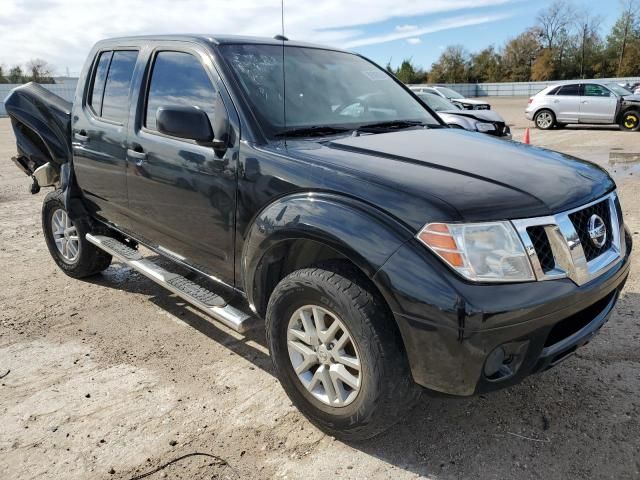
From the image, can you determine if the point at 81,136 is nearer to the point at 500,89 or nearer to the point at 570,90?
the point at 570,90

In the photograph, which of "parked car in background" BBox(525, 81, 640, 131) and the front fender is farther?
"parked car in background" BBox(525, 81, 640, 131)

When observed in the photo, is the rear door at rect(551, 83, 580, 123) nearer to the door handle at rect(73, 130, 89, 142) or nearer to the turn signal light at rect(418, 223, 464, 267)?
the door handle at rect(73, 130, 89, 142)

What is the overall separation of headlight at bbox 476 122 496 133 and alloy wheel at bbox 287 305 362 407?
991cm

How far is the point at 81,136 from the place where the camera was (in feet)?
14.1

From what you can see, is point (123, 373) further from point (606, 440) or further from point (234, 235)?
point (606, 440)

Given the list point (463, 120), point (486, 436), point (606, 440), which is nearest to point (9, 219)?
point (486, 436)

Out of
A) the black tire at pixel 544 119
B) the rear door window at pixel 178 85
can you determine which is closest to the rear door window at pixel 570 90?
the black tire at pixel 544 119

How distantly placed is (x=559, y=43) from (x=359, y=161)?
77092 mm

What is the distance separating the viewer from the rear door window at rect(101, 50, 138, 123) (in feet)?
12.5

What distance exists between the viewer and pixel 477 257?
6.86 feet

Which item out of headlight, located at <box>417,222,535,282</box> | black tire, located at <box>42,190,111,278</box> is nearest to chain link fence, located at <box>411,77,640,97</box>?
black tire, located at <box>42,190,111,278</box>

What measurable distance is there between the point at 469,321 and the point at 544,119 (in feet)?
59.0

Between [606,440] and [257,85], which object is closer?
[606,440]

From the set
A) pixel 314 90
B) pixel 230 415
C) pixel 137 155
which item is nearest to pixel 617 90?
pixel 314 90
